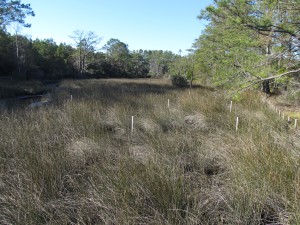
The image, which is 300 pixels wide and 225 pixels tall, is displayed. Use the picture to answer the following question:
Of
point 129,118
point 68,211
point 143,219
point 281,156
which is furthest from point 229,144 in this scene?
point 129,118

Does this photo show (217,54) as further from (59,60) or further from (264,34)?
(59,60)

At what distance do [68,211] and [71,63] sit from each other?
41111 mm

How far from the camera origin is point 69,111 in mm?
6344

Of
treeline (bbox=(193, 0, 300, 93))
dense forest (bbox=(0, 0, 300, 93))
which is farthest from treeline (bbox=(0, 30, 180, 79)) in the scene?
treeline (bbox=(193, 0, 300, 93))

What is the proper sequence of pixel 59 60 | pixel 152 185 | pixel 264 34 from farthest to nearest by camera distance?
pixel 59 60 < pixel 264 34 < pixel 152 185

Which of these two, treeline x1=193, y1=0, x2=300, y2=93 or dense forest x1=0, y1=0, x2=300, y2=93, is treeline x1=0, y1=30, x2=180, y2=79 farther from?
treeline x1=193, y1=0, x2=300, y2=93

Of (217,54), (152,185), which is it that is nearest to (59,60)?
(217,54)

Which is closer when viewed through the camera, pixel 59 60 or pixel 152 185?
pixel 152 185

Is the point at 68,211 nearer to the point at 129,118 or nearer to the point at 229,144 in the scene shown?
the point at 229,144

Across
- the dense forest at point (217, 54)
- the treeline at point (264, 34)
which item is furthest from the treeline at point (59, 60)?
the treeline at point (264, 34)

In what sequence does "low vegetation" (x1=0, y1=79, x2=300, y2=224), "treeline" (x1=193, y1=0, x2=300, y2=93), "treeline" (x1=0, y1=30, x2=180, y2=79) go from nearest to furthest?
"low vegetation" (x1=0, y1=79, x2=300, y2=224) → "treeline" (x1=193, y1=0, x2=300, y2=93) → "treeline" (x1=0, y1=30, x2=180, y2=79)

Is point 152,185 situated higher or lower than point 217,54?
lower

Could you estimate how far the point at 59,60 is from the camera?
125ft

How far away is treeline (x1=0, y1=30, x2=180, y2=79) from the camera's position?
27188 millimetres
